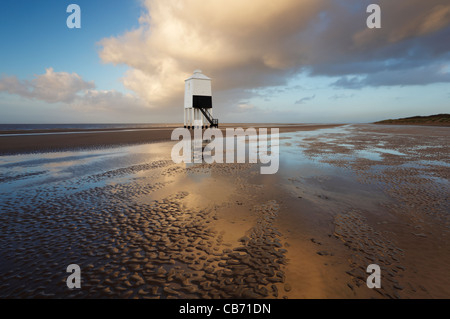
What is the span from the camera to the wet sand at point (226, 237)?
10.3ft

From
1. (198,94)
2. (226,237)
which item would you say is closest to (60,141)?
(198,94)

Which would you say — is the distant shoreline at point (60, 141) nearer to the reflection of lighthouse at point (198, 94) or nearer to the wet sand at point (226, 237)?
the reflection of lighthouse at point (198, 94)

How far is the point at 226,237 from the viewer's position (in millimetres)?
4555

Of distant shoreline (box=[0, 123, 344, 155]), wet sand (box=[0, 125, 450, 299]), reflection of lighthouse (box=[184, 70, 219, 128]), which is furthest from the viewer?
reflection of lighthouse (box=[184, 70, 219, 128])

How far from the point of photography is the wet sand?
314cm

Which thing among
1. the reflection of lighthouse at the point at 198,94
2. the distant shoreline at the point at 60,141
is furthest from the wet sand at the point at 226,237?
the reflection of lighthouse at the point at 198,94

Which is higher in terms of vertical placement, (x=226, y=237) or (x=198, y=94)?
(x=198, y=94)

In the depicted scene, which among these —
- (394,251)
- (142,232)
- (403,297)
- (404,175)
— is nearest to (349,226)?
(394,251)

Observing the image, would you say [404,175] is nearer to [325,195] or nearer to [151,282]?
[325,195]

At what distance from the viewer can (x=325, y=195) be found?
709 centimetres

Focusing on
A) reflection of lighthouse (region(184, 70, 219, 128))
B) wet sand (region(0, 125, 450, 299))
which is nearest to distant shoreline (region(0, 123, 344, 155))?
reflection of lighthouse (region(184, 70, 219, 128))

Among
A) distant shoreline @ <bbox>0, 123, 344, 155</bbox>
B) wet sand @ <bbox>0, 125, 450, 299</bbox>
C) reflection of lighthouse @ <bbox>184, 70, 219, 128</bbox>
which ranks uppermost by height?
reflection of lighthouse @ <bbox>184, 70, 219, 128</bbox>

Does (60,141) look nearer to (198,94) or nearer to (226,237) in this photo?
(198,94)

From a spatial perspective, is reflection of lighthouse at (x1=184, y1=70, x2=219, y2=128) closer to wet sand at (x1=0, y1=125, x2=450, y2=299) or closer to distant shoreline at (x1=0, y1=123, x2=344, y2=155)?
distant shoreline at (x1=0, y1=123, x2=344, y2=155)
